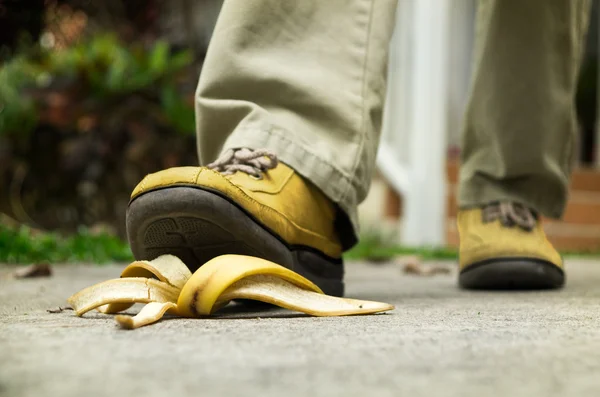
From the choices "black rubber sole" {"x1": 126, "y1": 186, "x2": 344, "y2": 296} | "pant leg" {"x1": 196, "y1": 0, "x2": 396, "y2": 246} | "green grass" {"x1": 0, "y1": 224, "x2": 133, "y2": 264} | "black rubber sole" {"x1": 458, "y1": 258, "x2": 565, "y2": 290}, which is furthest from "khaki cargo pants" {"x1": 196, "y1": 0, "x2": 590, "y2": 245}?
"green grass" {"x1": 0, "y1": 224, "x2": 133, "y2": 264}

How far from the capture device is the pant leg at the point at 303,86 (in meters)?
0.93

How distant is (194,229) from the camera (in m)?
0.79

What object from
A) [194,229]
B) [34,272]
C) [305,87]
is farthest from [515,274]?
[34,272]

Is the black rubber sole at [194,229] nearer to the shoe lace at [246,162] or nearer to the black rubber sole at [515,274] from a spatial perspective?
the shoe lace at [246,162]

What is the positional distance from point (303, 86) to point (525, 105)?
1.74 ft

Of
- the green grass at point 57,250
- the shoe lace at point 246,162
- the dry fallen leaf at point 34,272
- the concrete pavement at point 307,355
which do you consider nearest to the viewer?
the concrete pavement at point 307,355

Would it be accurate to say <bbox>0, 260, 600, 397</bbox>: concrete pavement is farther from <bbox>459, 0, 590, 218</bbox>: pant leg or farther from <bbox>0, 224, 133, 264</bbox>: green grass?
<bbox>0, 224, 133, 264</bbox>: green grass

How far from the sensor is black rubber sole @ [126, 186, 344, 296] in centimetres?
78

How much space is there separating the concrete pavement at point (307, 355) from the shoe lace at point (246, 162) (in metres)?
0.18

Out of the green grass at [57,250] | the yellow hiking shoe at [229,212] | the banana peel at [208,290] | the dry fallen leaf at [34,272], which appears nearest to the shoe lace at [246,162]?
the yellow hiking shoe at [229,212]

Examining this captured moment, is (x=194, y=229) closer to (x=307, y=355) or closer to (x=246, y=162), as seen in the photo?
(x=246, y=162)

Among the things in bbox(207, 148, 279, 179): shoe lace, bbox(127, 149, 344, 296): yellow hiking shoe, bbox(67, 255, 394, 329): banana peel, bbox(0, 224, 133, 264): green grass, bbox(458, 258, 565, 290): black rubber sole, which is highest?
bbox(207, 148, 279, 179): shoe lace

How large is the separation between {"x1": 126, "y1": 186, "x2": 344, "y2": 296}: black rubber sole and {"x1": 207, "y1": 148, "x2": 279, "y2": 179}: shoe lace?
0.08 meters

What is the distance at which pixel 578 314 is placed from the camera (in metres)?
0.80
